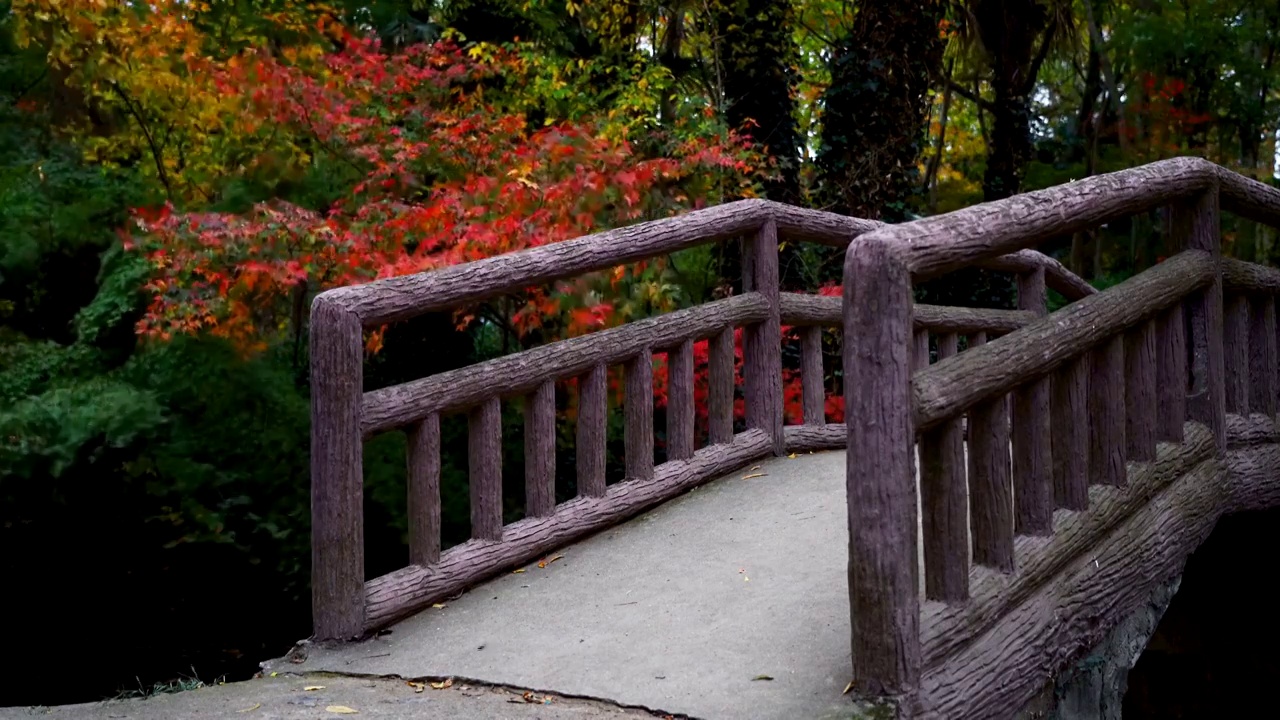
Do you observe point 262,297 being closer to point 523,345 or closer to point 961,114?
point 523,345

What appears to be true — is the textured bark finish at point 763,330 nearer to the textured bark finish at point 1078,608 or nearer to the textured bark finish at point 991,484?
the textured bark finish at point 1078,608

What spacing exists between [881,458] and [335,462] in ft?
5.68

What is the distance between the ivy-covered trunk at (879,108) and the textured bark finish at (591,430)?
5320 millimetres

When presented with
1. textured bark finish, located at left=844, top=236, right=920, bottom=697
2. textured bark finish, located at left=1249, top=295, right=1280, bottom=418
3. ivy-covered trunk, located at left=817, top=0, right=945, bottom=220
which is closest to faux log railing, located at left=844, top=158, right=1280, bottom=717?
textured bark finish, located at left=844, top=236, right=920, bottom=697

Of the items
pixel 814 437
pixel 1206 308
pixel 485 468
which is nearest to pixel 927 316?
pixel 814 437

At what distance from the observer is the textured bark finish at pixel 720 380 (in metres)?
5.20

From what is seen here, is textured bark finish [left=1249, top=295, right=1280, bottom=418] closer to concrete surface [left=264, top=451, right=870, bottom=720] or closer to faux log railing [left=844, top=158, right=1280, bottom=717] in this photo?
faux log railing [left=844, top=158, right=1280, bottom=717]

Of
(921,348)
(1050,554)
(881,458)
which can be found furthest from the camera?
(921,348)

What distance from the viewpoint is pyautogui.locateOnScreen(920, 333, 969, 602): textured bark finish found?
10.1ft

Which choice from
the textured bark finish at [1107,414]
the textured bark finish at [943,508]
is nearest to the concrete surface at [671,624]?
the textured bark finish at [943,508]

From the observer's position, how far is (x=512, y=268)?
426 centimetres

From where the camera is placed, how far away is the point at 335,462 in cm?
372

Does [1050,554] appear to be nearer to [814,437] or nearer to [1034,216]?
[1034,216]

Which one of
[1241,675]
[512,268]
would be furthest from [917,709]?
[1241,675]
